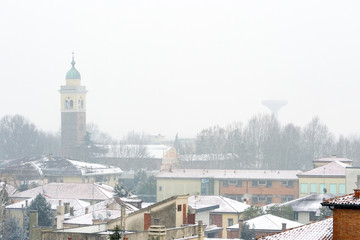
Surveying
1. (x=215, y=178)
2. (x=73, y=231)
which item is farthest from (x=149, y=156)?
(x=73, y=231)

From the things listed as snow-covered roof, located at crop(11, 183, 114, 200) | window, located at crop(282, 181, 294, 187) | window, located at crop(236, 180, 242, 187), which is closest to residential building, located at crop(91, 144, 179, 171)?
window, located at crop(236, 180, 242, 187)

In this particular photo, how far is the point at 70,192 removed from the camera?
6047cm

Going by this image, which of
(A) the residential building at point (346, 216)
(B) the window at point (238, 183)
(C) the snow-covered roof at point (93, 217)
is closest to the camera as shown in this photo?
(A) the residential building at point (346, 216)

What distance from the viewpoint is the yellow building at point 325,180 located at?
60531 millimetres

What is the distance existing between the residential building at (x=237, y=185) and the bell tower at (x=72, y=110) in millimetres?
48350

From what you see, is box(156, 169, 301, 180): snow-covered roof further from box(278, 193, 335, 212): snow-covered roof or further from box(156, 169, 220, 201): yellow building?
box(278, 193, 335, 212): snow-covered roof

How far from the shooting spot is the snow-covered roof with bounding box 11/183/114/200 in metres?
58.7

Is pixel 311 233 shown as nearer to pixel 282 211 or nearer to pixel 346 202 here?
pixel 346 202

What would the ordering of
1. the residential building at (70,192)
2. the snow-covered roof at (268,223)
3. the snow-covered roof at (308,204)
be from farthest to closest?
the residential building at (70,192)
the snow-covered roof at (308,204)
the snow-covered roof at (268,223)

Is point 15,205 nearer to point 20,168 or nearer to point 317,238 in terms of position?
point 20,168

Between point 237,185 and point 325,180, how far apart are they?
26.2 ft

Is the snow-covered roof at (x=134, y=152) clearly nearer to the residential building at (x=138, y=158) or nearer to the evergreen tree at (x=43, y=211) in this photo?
the residential building at (x=138, y=158)

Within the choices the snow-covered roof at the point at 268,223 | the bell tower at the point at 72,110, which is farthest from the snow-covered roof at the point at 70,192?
the bell tower at the point at 72,110

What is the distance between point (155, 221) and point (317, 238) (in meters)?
15.3
